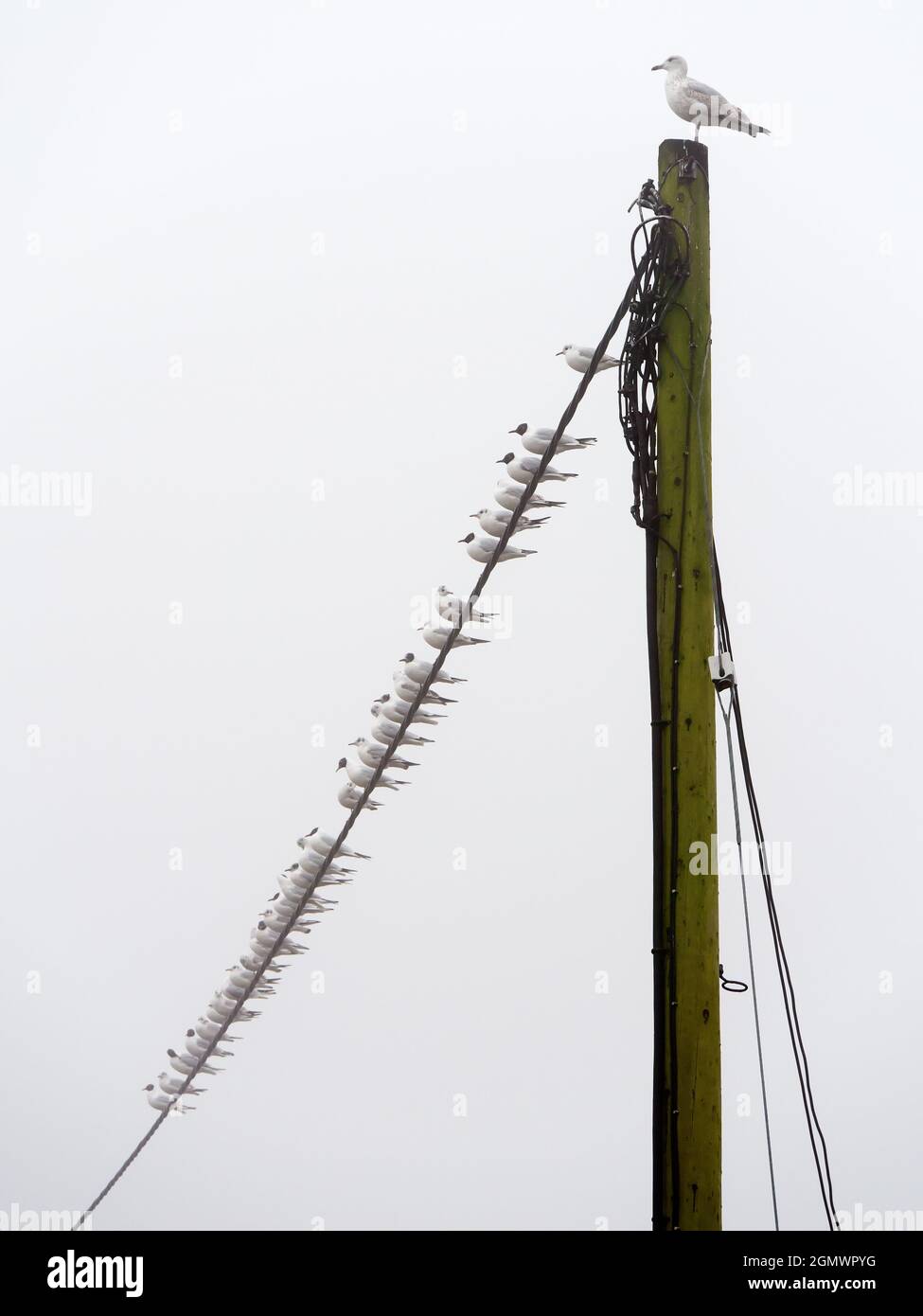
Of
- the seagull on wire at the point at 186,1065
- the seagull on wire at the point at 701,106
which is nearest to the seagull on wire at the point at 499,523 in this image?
the seagull on wire at the point at 701,106

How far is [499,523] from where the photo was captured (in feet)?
21.3

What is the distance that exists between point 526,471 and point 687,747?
57.5 inches

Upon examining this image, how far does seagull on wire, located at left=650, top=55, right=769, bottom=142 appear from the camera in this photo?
807 centimetres

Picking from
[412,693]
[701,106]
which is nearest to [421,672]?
[412,693]

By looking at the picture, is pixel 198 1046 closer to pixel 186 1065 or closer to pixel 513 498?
pixel 186 1065

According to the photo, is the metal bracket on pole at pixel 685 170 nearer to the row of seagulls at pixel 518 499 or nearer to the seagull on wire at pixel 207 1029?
the row of seagulls at pixel 518 499

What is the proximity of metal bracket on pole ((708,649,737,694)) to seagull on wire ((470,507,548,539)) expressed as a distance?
1155 millimetres

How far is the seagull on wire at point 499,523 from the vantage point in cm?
648

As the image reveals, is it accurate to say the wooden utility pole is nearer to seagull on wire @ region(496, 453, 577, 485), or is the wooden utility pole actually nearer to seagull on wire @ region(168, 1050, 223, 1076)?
seagull on wire @ region(496, 453, 577, 485)

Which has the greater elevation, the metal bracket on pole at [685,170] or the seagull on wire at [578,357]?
the metal bracket on pole at [685,170]

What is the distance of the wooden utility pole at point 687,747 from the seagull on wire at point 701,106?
2242 mm

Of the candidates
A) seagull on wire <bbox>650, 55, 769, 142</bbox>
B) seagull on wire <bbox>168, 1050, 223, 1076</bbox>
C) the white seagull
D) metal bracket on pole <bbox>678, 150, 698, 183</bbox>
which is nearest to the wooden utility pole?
metal bracket on pole <bbox>678, 150, 698, 183</bbox>

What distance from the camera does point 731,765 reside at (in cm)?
600
